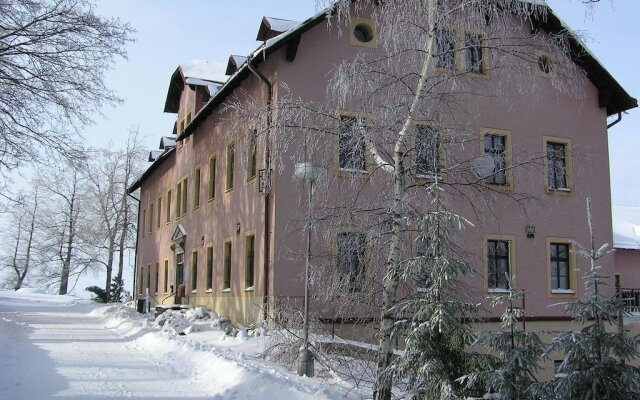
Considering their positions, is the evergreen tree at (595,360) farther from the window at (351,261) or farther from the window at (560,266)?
the window at (560,266)

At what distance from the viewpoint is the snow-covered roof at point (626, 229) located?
2414 cm

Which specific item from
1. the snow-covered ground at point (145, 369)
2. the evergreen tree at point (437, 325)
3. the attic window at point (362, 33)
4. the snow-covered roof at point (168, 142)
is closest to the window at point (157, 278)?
the snow-covered roof at point (168, 142)

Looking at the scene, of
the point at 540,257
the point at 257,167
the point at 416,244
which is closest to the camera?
the point at 416,244

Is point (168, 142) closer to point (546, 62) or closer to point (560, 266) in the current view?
point (560, 266)

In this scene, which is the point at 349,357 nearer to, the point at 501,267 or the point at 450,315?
the point at 450,315

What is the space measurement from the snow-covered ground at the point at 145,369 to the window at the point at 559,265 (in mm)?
9461

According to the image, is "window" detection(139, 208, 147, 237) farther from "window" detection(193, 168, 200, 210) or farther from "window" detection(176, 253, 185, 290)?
"window" detection(193, 168, 200, 210)

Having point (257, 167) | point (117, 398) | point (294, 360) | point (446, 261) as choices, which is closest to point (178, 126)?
point (257, 167)

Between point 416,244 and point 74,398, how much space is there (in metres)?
4.86

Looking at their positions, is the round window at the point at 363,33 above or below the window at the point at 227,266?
above

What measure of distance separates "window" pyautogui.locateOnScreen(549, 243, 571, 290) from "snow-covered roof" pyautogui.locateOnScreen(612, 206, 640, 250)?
15.7 ft

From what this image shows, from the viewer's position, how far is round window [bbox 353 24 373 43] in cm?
1788

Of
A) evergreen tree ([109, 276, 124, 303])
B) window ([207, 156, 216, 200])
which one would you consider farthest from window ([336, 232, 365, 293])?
evergreen tree ([109, 276, 124, 303])

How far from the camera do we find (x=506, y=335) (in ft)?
23.2
